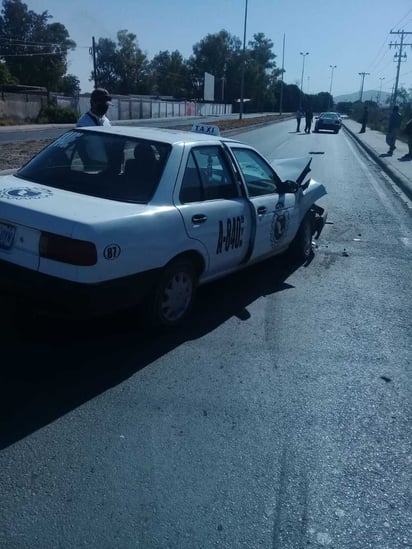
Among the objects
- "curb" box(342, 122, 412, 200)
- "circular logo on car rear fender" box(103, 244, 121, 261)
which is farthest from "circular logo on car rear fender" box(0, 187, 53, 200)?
"curb" box(342, 122, 412, 200)

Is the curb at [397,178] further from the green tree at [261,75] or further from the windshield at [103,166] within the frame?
the green tree at [261,75]

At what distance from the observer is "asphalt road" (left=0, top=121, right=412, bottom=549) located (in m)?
2.61

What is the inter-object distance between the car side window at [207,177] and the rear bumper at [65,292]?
0.94 m

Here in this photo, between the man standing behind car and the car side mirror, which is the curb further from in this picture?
the man standing behind car

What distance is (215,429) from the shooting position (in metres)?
3.37

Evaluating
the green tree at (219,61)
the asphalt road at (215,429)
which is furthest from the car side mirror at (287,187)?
the green tree at (219,61)

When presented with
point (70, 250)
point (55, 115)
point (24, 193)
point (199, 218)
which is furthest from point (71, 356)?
point (55, 115)

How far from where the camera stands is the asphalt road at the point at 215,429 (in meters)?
2.61

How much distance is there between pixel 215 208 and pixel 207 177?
0.94 feet

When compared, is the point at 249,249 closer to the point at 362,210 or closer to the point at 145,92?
the point at 362,210

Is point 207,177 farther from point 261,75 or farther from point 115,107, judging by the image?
point 261,75

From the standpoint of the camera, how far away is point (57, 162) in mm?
4746

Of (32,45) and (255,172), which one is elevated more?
(32,45)

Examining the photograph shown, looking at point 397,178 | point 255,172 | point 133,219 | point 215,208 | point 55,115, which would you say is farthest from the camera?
point 55,115
